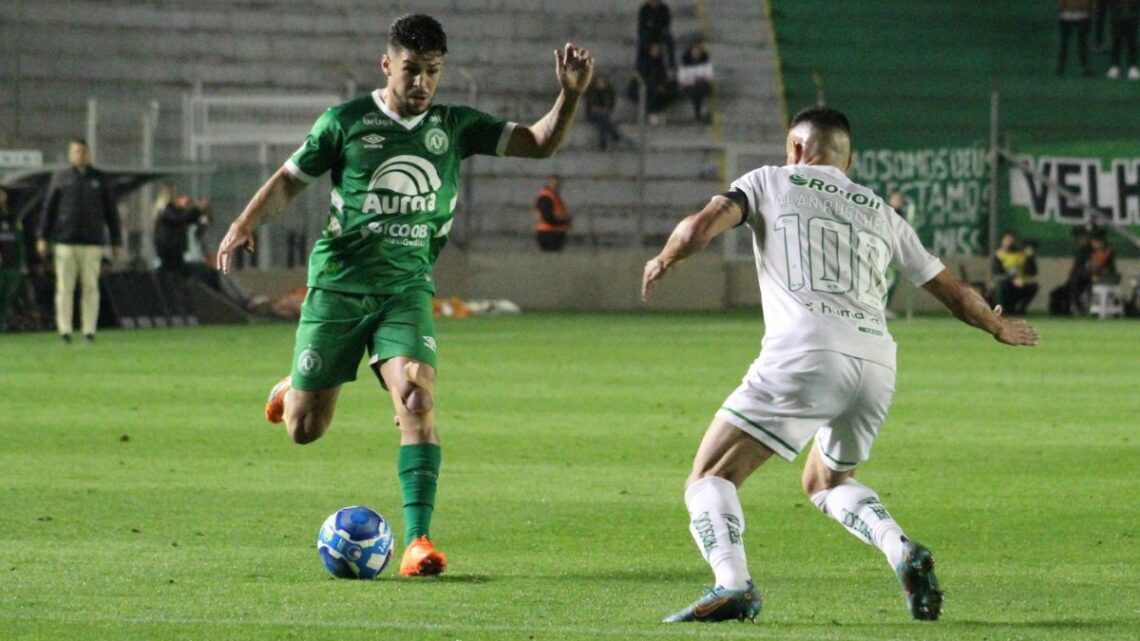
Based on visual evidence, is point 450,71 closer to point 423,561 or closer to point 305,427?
point 305,427

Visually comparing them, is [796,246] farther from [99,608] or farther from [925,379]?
[925,379]

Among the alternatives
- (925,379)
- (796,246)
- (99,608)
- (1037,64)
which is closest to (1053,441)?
(925,379)

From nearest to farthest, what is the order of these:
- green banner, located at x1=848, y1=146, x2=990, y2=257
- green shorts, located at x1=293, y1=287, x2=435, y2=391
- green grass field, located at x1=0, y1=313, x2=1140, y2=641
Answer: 1. green grass field, located at x1=0, y1=313, x2=1140, y2=641
2. green shorts, located at x1=293, y1=287, x2=435, y2=391
3. green banner, located at x1=848, y1=146, x2=990, y2=257

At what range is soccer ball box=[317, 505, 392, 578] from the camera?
7.76 metres

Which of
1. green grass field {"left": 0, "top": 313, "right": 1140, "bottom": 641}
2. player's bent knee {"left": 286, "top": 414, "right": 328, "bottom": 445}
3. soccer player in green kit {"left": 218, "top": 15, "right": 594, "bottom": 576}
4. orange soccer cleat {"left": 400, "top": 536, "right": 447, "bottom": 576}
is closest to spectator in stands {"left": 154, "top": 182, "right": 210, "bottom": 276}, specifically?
green grass field {"left": 0, "top": 313, "right": 1140, "bottom": 641}

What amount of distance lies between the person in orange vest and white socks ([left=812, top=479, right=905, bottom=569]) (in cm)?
2737

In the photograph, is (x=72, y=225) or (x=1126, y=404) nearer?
(x=1126, y=404)

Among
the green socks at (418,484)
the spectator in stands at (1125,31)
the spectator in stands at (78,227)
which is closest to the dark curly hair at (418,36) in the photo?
the green socks at (418,484)

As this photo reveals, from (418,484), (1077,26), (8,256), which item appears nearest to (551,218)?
(8,256)

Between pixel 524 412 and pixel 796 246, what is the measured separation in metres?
8.59

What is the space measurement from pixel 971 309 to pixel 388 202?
2.49m

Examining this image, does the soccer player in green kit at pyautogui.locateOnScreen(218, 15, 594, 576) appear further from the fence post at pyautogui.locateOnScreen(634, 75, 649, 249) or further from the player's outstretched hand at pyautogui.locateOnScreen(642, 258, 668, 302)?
the fence post at pyautogui.locateOnScreen(634, 75, 649, 249)

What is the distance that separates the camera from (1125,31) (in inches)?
1533

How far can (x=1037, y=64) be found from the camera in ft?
133
